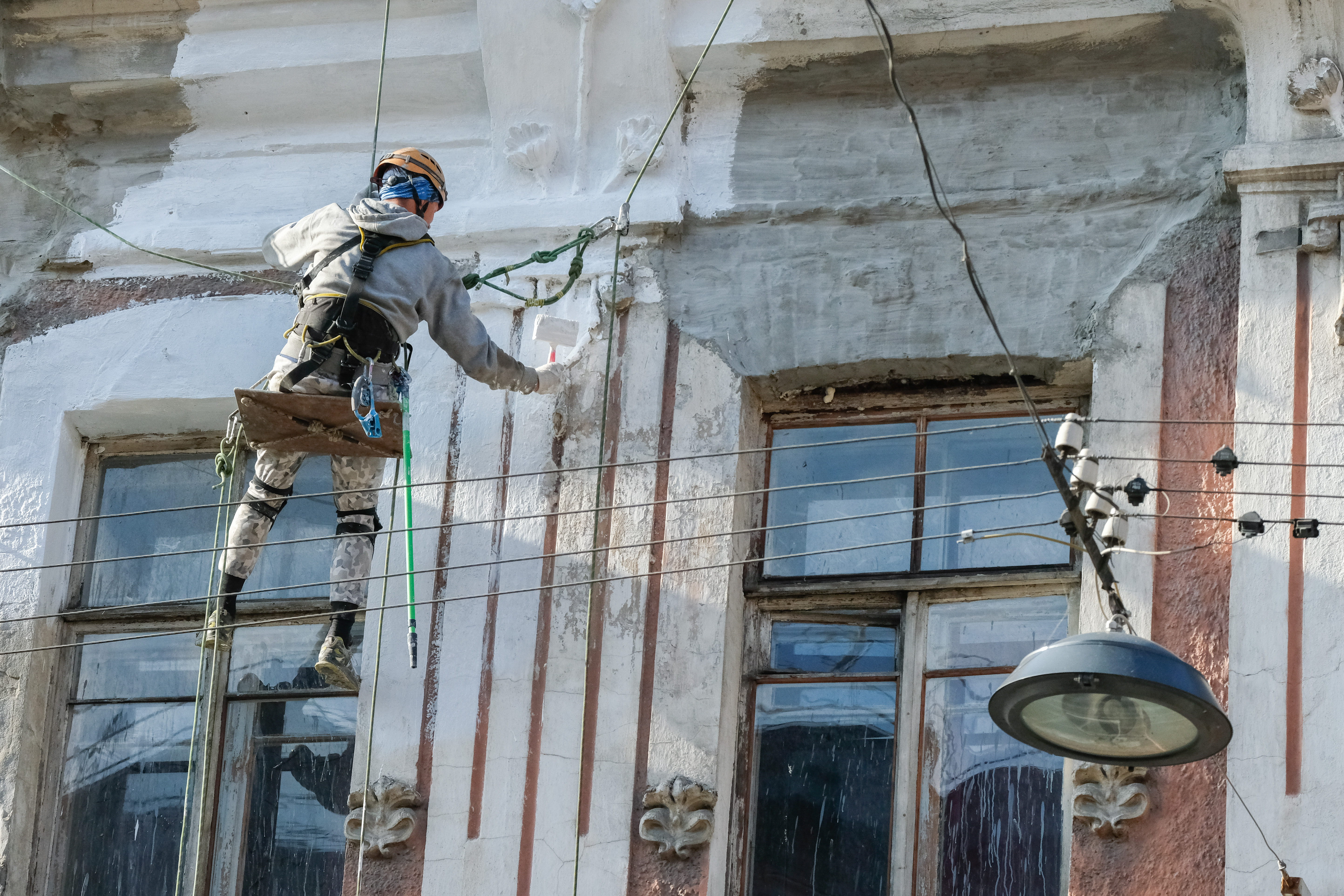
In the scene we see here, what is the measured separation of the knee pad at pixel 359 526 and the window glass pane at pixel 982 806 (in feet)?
6.48

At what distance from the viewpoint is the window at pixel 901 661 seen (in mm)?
7914

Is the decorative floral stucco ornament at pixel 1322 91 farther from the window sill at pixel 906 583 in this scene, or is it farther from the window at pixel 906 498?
the window sill at pixel 906 583

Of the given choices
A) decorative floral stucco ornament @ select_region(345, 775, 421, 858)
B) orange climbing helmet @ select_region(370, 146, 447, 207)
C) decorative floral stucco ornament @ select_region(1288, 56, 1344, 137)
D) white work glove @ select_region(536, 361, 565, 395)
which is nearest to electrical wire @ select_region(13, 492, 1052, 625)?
white work glove @ select_region(536, 361, 565, 395)

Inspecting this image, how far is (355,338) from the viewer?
26.4 feet

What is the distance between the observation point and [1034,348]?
27.4ft

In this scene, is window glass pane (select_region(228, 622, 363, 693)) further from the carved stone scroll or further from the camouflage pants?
the carved stone scroll

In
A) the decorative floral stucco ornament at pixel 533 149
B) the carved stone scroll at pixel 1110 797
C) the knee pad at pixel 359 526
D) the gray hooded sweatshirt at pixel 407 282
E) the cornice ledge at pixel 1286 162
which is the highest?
the decorative floral stucco ornament at pixel 533 149

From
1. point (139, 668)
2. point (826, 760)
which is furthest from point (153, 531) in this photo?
point (826, 760)

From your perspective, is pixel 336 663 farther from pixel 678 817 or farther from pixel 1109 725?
pixel 1109 725

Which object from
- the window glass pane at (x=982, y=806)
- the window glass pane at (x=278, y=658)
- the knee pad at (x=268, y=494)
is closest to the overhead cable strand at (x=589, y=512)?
the knee pad at (x=268, y=494)

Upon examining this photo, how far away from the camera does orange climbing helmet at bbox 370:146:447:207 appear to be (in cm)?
840

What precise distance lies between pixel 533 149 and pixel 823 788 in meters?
2.64

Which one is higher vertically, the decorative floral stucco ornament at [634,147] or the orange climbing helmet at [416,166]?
the decorative floral stucco ornament at [634,147]

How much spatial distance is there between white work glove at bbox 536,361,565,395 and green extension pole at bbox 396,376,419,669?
453 millimetres
